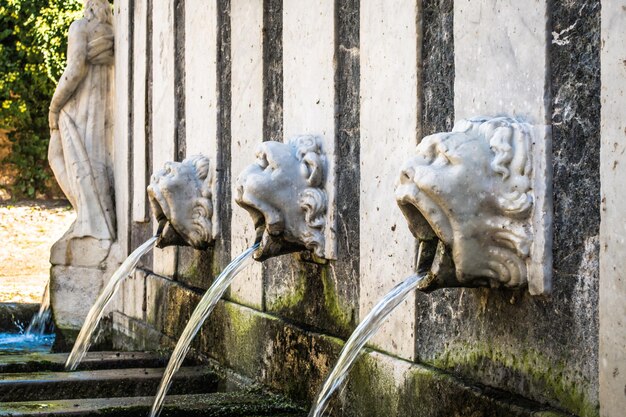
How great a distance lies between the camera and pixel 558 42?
317 cm

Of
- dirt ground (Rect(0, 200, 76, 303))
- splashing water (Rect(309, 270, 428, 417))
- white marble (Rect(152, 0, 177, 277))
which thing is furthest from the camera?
dirt ground (Rect(0, 200, 76, 303))

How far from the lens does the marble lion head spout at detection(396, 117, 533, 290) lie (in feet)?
10.6

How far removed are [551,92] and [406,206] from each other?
0.50 m

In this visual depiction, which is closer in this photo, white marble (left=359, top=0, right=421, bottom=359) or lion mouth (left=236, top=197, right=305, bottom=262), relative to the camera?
white marble (left=359, top=0, right=421, bottom=359)

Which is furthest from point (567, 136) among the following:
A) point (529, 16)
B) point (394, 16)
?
point (394, 16)

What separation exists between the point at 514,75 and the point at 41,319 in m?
6.32

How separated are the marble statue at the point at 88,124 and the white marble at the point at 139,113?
2.32ft

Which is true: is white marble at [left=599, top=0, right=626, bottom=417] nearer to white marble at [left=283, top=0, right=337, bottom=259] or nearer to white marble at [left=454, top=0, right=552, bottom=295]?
white marble at [left=454, top=0, right=552, bottom=295]

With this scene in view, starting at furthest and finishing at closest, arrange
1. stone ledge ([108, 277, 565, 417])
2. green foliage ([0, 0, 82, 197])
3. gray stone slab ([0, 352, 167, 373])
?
green foliage ([0, 0, 82, 197]) → gray stone slab ([0, 352, 167, 373]) → stone ledge ([108, 277, 565, 417])

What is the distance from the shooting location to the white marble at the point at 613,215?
2859 mm

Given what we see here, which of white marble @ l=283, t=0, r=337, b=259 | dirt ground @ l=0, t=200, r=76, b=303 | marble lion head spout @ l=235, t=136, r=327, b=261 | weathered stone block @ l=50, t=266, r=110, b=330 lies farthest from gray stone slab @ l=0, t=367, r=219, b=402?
dirt ground @ l=0, t=200, r=76, b=303

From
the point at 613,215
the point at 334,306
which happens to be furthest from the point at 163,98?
the point at 613,215

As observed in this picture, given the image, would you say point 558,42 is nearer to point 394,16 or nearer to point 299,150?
point 394,16

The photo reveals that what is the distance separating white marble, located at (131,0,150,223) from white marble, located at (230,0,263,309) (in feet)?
7.22
